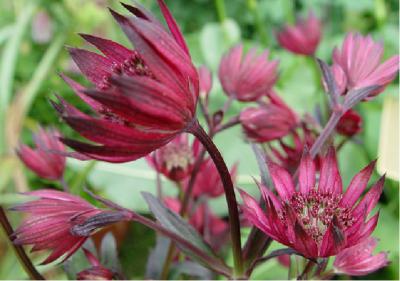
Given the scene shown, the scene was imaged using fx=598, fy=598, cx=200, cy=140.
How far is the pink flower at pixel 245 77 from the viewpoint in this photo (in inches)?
19.5

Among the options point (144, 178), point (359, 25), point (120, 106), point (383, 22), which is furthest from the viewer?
point (359, 25)

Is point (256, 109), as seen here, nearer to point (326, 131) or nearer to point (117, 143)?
point (326, 131)

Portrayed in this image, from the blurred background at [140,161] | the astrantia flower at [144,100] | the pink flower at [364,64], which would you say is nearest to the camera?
the astrantia flower at [144,100]

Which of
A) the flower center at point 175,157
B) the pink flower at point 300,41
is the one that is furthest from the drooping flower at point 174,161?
the pink flower at point 300,41

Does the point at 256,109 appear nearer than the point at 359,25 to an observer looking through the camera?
Yes

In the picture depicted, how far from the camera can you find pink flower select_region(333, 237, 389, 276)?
35cm

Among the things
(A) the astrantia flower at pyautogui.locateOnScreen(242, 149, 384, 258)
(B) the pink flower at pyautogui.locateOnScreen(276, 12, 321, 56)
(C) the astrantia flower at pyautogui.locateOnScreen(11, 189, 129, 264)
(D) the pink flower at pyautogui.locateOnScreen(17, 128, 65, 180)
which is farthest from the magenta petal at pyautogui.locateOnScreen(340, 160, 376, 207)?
(B) the pink flower at pyautogui.locateOnScreen(276, 12, 321, 56)

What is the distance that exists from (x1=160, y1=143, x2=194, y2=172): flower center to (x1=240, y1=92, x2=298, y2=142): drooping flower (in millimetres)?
52

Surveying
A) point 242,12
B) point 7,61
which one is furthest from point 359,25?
point 7,61

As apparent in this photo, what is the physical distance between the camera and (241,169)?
87 cm

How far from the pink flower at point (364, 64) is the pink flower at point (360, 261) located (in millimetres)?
103

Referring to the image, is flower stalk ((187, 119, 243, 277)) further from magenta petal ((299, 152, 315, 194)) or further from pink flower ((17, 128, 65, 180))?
pink flower ((17, 128, 65, 180))

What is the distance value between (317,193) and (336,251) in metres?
0.05

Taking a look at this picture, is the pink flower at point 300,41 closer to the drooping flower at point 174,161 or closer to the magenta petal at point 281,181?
the drooping flower at point 174,161
